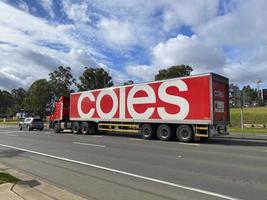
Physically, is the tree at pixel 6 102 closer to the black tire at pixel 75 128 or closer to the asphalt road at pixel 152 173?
the black tire at pixel 75 128

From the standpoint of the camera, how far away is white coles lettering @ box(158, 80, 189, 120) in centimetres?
2022

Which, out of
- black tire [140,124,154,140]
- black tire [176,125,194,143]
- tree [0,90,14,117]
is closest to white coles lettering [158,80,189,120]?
black tire [176,125,194,143]

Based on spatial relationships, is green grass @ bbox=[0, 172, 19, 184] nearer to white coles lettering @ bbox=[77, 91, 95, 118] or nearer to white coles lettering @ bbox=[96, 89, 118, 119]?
white coles lettering @ bbox=[96, 89, 118, 119]

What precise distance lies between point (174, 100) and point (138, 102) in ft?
10.1

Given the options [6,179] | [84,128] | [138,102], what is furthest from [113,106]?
[6,179]

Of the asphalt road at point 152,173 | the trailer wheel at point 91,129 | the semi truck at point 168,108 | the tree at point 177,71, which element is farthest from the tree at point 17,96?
the asphalt road at point 152,173

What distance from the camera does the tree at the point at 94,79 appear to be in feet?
263

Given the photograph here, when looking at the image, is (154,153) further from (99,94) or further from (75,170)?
(99,94)

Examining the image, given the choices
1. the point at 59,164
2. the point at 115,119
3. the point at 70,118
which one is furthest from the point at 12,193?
the point at 70,118

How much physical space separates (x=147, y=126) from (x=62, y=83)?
61862 millimetres

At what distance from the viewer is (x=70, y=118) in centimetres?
3053

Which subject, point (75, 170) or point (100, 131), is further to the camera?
point (100, 131)

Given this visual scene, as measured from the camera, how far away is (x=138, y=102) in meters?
23.1

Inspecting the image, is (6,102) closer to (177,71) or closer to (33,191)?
(177,71)
